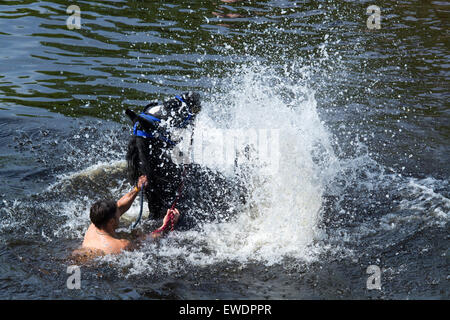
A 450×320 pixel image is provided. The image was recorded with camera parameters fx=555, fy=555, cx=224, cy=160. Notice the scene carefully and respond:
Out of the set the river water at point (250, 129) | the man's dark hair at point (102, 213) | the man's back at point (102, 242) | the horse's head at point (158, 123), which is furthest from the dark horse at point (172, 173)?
the man's back at point (102, 242)

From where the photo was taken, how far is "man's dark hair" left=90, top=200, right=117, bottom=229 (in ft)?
20.0

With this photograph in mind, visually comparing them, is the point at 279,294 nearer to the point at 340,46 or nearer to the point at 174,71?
the point at 174,71

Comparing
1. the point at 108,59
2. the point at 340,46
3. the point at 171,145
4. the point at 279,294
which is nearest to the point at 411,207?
the point at 279,294

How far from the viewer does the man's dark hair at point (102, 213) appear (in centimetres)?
609

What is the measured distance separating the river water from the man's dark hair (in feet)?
1.38

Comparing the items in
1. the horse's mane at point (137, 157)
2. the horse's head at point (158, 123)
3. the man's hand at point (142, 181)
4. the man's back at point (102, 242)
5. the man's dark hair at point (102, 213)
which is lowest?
the man's back at point (102, 242)

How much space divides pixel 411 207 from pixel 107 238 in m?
3.85

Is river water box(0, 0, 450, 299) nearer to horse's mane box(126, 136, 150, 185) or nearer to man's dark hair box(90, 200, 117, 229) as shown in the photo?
man's dark hair box(90, 200, 117, 229)

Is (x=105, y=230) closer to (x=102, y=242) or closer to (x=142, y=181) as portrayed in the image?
(x=102, y=242)

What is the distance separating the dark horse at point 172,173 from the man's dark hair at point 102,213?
447mm

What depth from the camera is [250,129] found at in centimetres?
763

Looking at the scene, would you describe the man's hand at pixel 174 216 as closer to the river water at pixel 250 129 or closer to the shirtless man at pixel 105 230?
the river water at pixel 250 129

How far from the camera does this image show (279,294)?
5570mm

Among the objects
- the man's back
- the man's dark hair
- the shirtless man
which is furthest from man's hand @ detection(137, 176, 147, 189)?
the man's back
